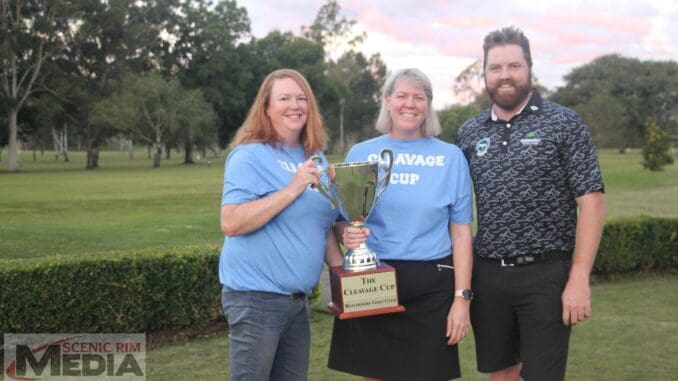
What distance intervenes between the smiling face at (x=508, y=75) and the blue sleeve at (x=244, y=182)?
1.23 metres

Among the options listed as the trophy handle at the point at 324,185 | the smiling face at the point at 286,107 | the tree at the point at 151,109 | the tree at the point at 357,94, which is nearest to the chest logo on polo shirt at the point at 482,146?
the trophy handle at the point at 324,185

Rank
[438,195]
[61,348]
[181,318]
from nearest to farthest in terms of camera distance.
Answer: [438,195] < [61,348] < [181,318]

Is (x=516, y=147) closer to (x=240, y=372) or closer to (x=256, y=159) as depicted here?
(x=256, y=159)

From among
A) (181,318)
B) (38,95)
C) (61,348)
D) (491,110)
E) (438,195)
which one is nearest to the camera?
(438,195)

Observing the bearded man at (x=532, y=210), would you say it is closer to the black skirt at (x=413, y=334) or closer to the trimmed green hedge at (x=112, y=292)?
the black skirt at (x=413, y=334)

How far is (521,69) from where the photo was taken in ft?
10.4

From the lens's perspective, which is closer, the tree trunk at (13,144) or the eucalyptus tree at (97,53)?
the tree trunk at (13,144)

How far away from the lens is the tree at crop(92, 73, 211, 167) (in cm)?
4853

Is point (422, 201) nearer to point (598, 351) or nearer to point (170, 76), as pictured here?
point (598, 351)

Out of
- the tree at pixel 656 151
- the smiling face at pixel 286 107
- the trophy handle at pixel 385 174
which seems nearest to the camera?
the smiling face at pixel 286 107

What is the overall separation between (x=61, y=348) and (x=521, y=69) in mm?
4641

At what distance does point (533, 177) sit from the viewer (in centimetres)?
312

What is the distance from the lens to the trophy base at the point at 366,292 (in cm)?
297

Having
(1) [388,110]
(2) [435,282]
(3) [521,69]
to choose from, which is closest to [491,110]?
(3) [521,69]
